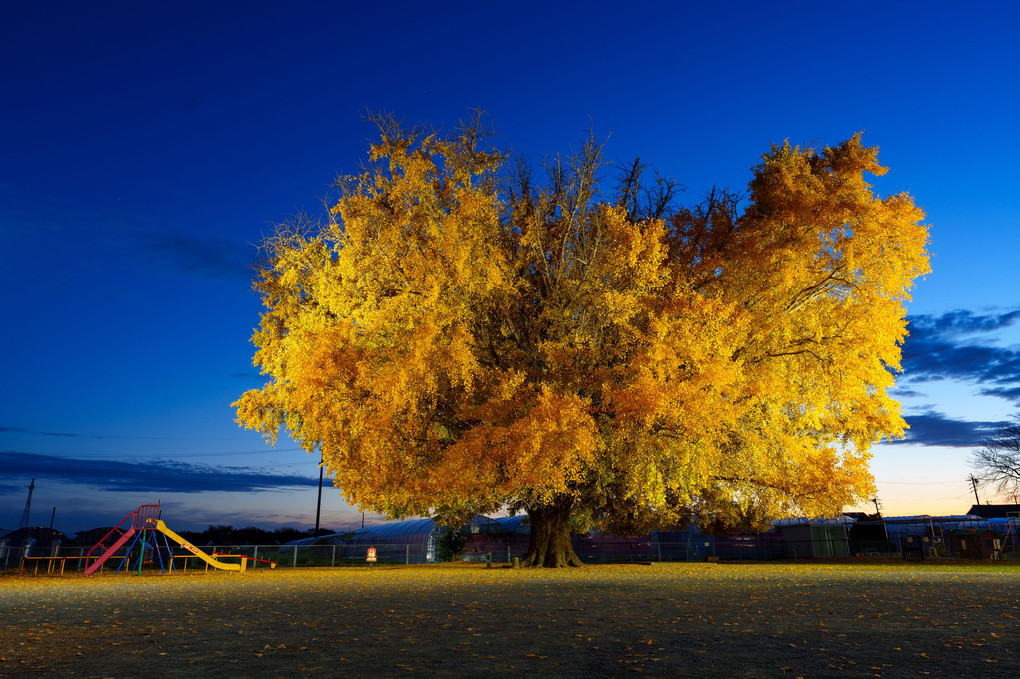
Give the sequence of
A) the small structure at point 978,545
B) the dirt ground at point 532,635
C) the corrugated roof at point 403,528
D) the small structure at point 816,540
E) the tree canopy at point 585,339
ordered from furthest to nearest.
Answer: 1. the corrugated roof at point 403,528
2. the small structure at point 816,540
3. the small structure at point 978,545
4. the tree canopy at point 585,339
5. the dirt ground at point 532,635

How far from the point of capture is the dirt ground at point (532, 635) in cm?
567

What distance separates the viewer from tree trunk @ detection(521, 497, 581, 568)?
1067 inches

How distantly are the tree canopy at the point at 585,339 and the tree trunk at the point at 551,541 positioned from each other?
3101 millimetres

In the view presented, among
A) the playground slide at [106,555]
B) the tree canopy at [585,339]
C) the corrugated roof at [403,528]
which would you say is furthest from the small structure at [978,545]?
the playground slide at [106,555]

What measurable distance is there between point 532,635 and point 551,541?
812 inches

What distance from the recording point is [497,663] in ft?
19.3

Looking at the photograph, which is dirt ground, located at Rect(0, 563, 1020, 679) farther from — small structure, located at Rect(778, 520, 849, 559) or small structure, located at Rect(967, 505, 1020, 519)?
small structure, located at Rect(967, 505, 1020, 519)

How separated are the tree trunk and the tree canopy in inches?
122

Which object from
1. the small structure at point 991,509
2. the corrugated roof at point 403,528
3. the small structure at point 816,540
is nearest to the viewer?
the small structure at point 816,540

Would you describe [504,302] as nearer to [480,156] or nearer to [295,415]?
[480,156]

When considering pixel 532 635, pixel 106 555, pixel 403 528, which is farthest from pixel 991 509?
pixel 532 635

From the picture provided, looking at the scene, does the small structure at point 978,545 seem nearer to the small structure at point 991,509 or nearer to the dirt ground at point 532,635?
the dirt ground at point 532,635

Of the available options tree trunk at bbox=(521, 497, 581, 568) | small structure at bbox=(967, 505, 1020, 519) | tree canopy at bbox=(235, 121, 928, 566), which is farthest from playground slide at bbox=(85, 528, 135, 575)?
small structure at bbox=(967, 505, 1020, 519)

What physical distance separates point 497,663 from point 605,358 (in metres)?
17.5
